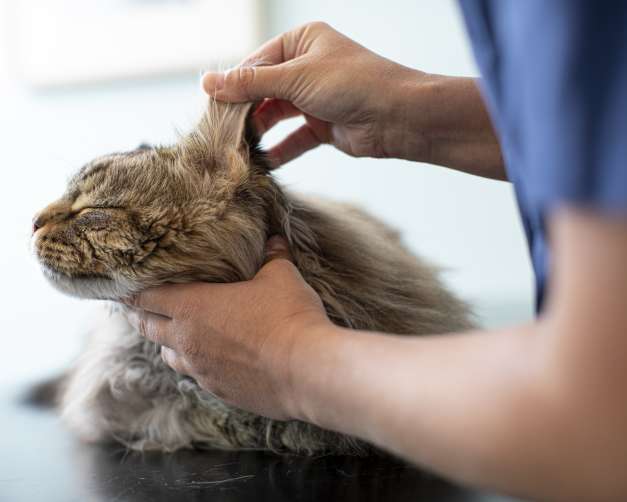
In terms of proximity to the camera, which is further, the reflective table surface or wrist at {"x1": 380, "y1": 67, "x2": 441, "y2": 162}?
wrist at {"x1": 380, "y1": 67, "x2": 441, "y2": 162}

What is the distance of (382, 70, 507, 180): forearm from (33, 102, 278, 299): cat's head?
0.96ft

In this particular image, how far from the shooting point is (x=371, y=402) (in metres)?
0.67

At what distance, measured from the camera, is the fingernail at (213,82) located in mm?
1201

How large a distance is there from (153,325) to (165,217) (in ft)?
0.54

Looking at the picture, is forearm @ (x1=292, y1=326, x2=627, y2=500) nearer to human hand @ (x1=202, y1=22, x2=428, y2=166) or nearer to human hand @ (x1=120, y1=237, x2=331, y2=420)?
human hand @ (x1=120, y1=237, x2=331, y2=420)

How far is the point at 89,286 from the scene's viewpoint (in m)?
1.08

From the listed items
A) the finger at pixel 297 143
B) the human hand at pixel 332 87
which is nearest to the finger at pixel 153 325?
the human hand at pixel 332 87

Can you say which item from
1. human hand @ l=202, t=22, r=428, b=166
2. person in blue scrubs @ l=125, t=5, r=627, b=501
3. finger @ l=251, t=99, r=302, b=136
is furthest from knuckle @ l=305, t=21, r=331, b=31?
person in blue scrubs @ l=125, t=5, r=627, b=501

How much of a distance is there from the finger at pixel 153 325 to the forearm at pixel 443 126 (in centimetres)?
56

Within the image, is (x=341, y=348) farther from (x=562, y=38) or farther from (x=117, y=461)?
(x=117, y=461)

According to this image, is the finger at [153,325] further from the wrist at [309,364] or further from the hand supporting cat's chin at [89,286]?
the wrist at [309,364]

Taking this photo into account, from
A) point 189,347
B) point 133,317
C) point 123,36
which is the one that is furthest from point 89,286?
point 123,36

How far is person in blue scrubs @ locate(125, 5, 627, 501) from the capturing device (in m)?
0.49

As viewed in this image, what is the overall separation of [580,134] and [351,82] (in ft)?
2.55
